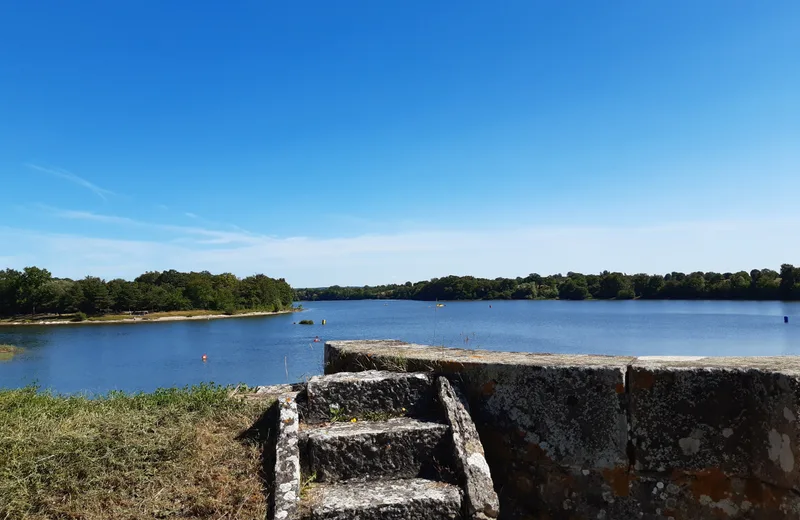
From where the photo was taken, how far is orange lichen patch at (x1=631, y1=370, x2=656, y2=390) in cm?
294

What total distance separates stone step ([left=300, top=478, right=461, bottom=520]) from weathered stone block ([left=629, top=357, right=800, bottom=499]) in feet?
3.90

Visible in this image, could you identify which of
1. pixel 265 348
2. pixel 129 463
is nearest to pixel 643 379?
pixel 129 463

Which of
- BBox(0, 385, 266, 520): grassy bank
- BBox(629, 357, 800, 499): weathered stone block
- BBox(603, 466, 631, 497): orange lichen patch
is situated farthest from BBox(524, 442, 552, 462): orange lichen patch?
BBox(0, 385, 266, 520): grassy bank

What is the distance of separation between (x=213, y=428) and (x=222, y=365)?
32033 mm

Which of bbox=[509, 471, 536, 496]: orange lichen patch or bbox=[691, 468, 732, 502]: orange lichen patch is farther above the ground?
bbox=[691, 468, 732, 502]: orange lichen patch

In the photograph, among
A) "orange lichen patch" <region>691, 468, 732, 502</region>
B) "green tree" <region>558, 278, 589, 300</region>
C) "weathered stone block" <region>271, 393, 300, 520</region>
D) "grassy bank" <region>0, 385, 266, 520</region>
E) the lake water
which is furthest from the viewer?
"green tree" <region>558, 278, 589, 300</region>

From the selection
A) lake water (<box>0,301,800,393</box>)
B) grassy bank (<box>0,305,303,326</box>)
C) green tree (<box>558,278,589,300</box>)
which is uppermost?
green tree (<box>558,278,589,300</box>)

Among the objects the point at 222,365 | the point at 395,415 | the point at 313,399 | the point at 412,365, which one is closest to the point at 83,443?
the point at 313,399

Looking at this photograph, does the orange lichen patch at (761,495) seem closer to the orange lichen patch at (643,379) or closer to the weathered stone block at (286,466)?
the orange lichen patch at (643,379)

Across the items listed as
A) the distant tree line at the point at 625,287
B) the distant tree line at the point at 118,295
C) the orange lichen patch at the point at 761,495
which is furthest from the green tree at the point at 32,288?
the orange lichen patch at the point at 761,495

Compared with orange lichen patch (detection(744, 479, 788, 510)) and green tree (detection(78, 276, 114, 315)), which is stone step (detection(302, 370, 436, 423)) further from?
green tree (detection(78, 276, 114, 315))

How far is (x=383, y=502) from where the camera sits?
8.41ft

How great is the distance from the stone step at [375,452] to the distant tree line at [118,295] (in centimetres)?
A: 10828

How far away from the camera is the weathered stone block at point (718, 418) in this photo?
2.62m
